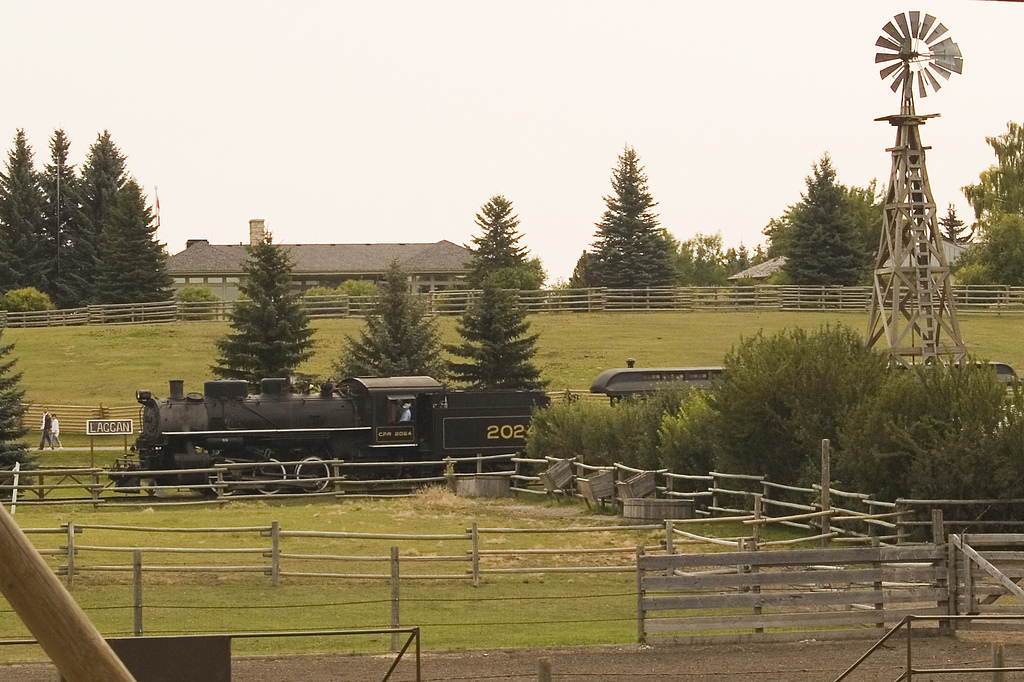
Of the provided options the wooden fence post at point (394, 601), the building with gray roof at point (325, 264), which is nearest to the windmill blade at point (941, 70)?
the wooden fence post at point (394, 601)

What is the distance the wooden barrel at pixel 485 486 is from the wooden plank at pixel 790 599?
17697 millimetres

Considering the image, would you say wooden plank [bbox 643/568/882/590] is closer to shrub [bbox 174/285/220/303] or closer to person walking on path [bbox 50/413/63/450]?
person walking on path [bbox 50/413/63/450]

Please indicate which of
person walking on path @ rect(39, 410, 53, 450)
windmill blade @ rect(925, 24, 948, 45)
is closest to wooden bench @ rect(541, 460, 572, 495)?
windmill blade @ rect(925, 24, 948, 45)

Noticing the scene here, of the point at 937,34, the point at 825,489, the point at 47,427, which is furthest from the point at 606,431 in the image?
the point at 47,427

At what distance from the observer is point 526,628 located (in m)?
15.3

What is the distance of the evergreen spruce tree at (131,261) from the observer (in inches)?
2749

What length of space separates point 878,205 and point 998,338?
32.0 m

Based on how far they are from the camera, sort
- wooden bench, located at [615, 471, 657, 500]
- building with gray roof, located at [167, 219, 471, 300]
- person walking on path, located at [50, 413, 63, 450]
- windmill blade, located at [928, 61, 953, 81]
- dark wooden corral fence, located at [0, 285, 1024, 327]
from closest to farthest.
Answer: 1. wooden bench, located at [615, 471, 657, 500]
2. windmill blade, located at [928, 61, 953, 81]
3. person walking on path, located at [50, 413, 63, 450]
4. dark wooden corral fence, located at [0, 285, 1024, 327]
5. building with gray roof, located at [167, 219, 471, 300]

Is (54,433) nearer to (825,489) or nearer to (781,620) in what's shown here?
(825,489)

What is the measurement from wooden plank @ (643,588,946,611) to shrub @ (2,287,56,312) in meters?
58.9

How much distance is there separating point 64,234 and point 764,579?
240 ft

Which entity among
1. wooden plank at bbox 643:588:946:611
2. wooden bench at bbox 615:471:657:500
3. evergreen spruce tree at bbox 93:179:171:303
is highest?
evergreen spruce tree at bbox 93:179:171:303

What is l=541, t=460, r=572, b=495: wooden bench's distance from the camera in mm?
29797

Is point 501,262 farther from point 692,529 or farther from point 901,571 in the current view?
point 901,571
